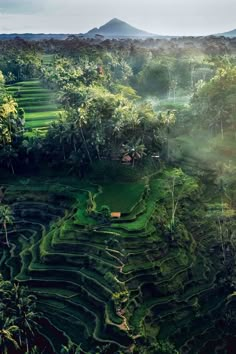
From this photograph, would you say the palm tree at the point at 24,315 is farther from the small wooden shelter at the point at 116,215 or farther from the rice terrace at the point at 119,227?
the small wooden shelter at the point at 116,215

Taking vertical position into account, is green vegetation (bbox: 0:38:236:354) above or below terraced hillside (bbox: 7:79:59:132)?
below

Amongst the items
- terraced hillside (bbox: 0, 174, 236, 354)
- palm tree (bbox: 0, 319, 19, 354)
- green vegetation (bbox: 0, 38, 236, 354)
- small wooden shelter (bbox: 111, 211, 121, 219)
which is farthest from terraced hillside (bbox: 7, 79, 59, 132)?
palm tree (bbox: 0, 319, 19, 354)

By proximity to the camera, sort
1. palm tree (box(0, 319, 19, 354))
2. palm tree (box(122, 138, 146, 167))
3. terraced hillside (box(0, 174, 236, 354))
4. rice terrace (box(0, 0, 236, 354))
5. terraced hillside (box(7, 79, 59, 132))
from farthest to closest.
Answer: terraced hillside (box(7, 79, 59, 132))
palm tree (box(122, 138, 146, 167))
terraced hillside (box(0, 174, 236, 354))
rice terrace (box(0, 0, 236, 354))
palm tree (box(0, 319, 19, 354))

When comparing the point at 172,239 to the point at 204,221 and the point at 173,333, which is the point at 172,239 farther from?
the point at 173,333

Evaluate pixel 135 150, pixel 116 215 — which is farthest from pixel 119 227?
pixel 135 150

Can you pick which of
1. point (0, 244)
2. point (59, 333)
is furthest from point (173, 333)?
point (0, 244)

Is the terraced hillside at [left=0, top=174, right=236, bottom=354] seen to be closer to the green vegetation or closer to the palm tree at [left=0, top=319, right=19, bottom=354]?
the green vegetation

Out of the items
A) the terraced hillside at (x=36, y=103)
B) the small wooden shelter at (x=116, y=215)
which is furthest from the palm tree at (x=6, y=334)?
the terraced hillside at (x=36, y=103)
